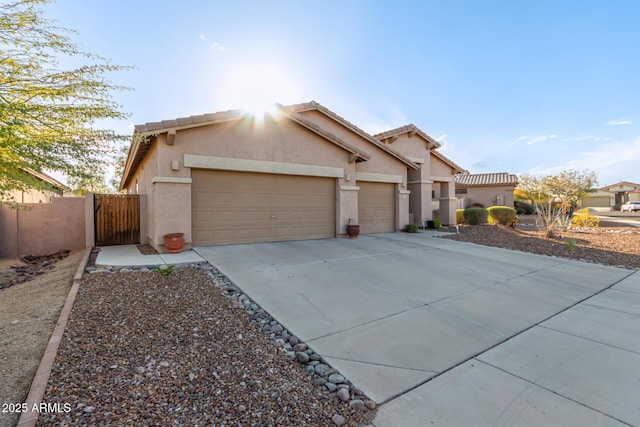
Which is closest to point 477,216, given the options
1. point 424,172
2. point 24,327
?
point 424,172

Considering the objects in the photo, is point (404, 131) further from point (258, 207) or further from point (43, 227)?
point (43, 227)

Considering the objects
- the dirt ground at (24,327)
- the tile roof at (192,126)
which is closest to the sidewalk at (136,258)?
the dirt ground at (24,327)

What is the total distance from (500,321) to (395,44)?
10.9m

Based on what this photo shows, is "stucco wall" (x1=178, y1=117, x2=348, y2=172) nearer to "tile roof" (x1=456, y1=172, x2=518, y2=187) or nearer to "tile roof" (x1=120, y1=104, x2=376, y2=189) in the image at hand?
"tile roof" (x1=120, y1=104, x2=376, y2=189)

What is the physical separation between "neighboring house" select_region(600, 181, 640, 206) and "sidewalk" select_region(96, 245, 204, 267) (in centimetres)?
6321

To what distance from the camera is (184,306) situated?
4.37 meters

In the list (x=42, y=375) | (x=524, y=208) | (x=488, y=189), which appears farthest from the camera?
(x=524, y=208)

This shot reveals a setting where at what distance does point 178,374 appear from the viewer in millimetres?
2742

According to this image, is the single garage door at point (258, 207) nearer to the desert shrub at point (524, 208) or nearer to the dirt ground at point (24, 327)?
the dirt ground at point (24, 327)

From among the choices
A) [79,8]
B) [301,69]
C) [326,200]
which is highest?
[301,69]

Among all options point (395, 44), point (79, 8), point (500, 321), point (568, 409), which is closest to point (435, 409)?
point (568, 409)

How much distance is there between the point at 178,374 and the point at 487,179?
106 ft

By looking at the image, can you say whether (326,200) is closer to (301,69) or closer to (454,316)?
(301,69)

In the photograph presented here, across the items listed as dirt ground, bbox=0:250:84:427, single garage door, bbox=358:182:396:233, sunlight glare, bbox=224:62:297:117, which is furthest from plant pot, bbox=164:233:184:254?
single garage door, bbox=358:182:396:233
